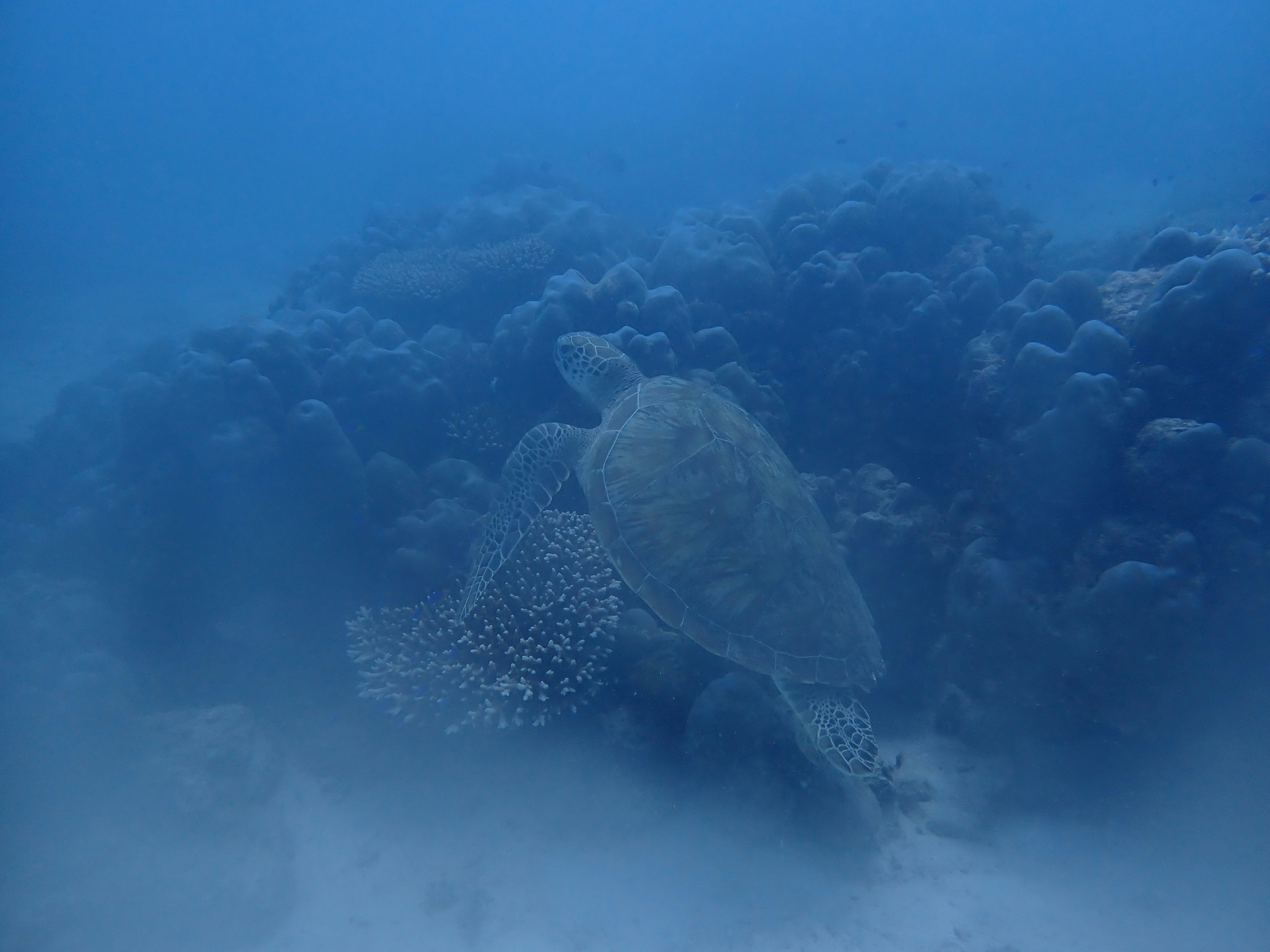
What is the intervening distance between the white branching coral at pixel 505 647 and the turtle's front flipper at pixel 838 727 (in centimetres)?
157

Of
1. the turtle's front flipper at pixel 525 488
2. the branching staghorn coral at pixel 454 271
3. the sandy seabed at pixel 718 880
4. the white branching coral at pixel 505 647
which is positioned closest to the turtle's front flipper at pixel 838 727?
the sandy seabed at pixel 718 880

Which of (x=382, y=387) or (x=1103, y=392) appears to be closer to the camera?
(x=1103, y=392)

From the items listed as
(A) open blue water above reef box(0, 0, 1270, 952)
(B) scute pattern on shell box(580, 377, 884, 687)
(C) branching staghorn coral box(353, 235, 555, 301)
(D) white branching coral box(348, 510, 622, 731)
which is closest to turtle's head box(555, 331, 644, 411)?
(A) open blue water above reef box(0, 0, 1270, 952)

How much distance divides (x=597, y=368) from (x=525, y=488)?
1.50 m

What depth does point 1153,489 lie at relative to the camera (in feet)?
13.1

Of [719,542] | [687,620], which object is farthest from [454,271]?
[687,620]

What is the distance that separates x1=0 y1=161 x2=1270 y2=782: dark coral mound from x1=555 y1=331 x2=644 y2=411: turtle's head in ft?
1.72

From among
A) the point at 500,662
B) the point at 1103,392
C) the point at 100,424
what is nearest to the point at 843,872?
the point at 500,662

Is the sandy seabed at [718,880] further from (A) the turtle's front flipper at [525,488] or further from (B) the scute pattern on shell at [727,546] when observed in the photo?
(A) the turtle's front flipper at [525,488]

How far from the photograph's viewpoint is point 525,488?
490cm

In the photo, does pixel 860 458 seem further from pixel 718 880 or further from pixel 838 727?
pixel 718 880

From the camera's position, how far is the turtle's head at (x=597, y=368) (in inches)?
213

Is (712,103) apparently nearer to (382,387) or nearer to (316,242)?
(316,242)

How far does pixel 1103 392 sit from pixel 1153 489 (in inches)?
33.3
